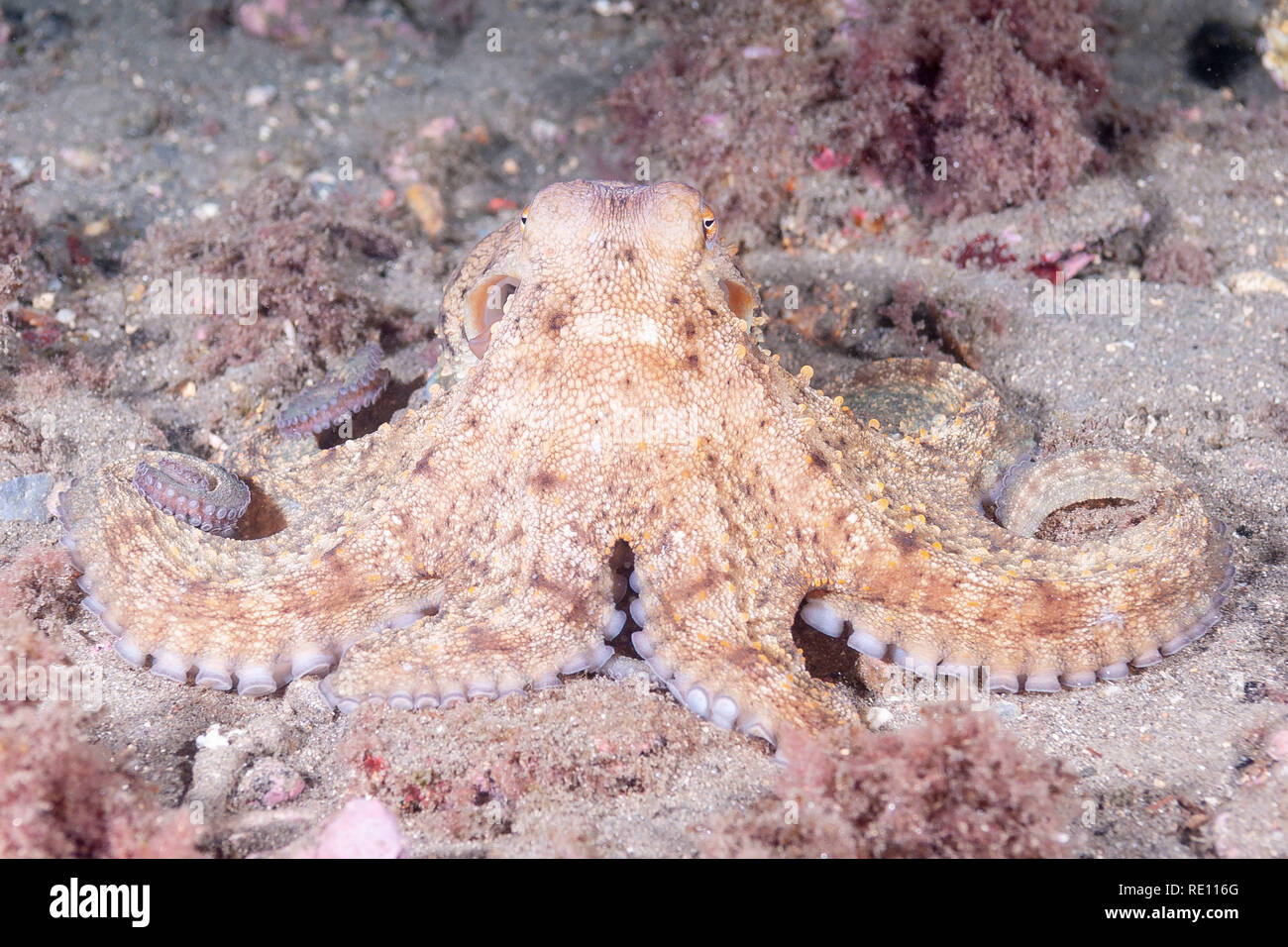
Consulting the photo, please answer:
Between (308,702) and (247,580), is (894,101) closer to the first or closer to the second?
(247,580)

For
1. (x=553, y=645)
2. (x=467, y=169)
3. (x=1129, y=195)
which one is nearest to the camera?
(x=553, y=645)

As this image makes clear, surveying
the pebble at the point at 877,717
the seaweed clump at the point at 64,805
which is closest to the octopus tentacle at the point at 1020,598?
the pebble at the point at 877,717

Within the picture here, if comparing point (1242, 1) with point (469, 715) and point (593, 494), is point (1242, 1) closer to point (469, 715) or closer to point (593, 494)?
point (593, 494)

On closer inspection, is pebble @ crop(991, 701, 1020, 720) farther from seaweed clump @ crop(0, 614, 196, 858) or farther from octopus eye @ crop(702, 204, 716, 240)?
seaweed clump @ crop(0, 614, 196, 858)

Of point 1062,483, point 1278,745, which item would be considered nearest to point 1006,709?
point 1278,745

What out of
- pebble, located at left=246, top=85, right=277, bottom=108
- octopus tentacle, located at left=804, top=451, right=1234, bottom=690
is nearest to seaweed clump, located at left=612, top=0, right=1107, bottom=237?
octopus tentacle, located at left=804, top=451, right=1234, bottom=690
